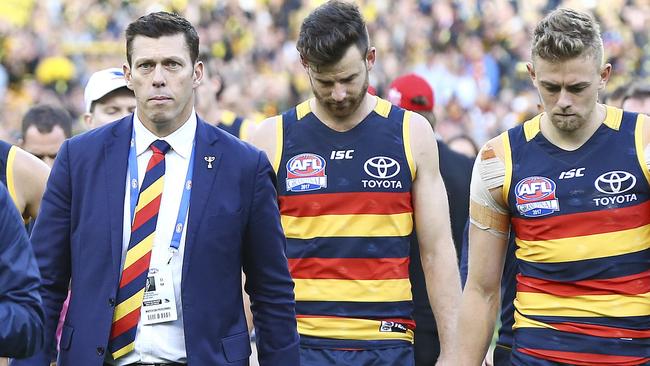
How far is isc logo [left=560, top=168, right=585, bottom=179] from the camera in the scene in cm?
569

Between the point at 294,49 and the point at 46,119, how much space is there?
17.3 meters

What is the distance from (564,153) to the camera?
577cm

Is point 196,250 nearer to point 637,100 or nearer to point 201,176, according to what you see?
point 201,176

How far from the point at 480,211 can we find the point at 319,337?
1.00 m

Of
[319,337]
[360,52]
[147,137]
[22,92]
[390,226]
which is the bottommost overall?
[319,337]

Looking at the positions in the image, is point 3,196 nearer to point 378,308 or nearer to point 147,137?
point 147,137

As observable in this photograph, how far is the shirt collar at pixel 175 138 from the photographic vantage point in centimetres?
512

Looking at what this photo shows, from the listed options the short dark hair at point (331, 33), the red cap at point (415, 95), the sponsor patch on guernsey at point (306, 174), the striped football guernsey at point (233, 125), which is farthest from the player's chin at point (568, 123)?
the striped football guernsey at point (233, 125)

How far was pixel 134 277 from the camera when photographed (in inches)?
195

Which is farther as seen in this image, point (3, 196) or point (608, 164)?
point (608, 164)

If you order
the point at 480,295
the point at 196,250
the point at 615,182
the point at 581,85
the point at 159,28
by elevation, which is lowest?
the point at 480,295

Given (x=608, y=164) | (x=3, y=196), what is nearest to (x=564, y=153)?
(x=608, y=164)

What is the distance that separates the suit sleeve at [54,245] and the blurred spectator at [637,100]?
443cm

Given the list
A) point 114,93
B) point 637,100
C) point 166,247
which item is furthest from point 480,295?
point 637,100
